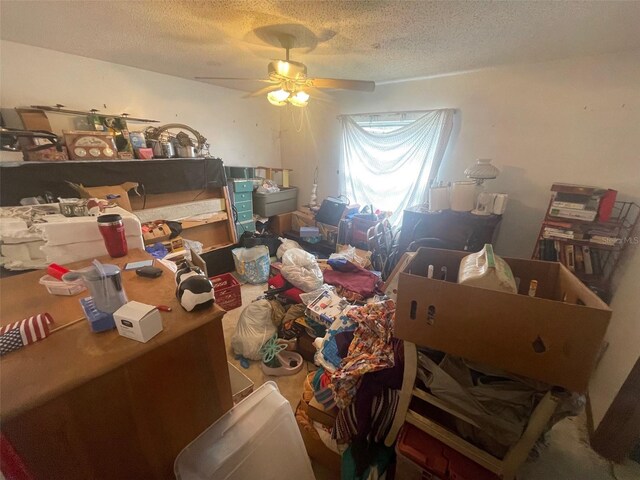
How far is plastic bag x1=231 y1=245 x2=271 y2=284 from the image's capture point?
9.59 ft

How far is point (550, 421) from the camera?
2.77 feet

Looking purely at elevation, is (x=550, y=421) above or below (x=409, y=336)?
below

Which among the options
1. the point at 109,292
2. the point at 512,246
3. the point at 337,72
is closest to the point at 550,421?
the point at 109,292

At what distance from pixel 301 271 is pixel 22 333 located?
1.83 metres

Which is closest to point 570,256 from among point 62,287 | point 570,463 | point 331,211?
point 570,463

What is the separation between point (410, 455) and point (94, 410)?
1065 millimetres

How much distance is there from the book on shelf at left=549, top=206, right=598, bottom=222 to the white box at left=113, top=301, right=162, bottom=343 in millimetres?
2634

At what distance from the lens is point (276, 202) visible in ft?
12.5

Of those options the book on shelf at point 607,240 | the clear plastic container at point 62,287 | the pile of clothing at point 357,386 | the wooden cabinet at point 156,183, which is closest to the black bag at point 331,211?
the wooden cabinet at point 156,183

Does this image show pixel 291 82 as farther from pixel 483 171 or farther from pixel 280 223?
pixel 280 223

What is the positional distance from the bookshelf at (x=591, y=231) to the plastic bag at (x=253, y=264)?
2669mm

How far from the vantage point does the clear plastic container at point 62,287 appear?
0.80 meters

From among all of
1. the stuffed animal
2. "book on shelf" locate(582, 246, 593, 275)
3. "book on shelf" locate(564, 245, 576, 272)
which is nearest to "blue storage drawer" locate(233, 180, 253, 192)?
the stuffed animal

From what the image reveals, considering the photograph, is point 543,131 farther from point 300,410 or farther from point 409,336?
point 300,410
